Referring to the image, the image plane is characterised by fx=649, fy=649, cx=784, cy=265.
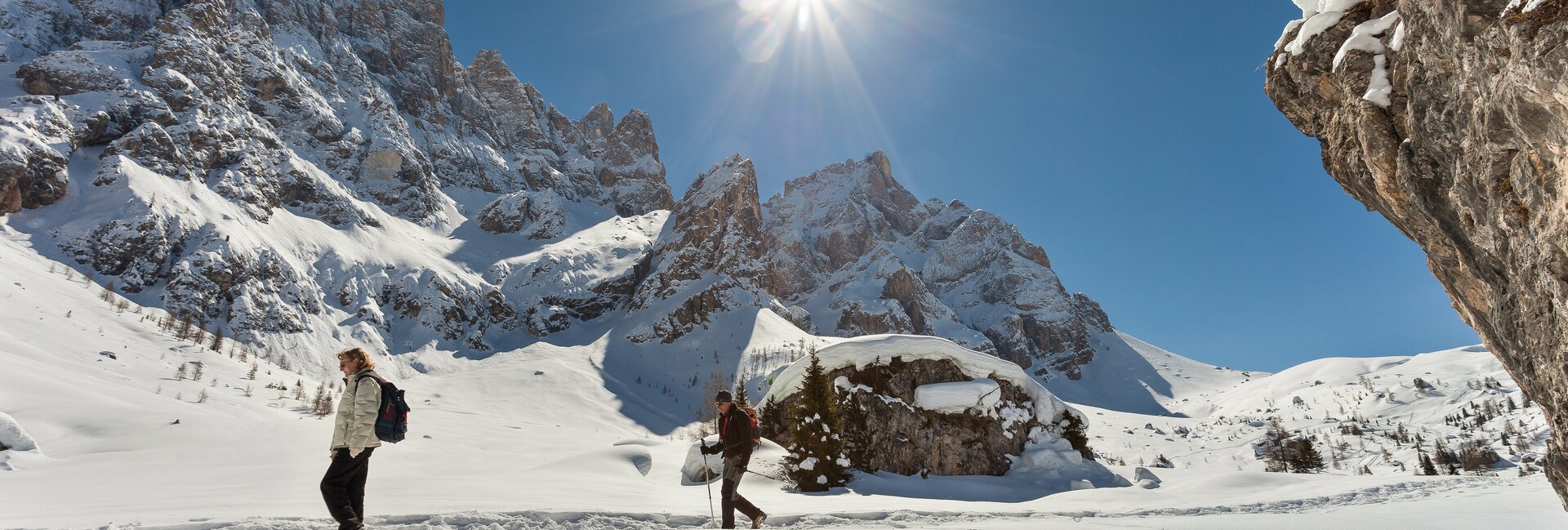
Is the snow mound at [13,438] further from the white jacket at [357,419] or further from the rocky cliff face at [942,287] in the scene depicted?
the rocky cliff face at [942,287]

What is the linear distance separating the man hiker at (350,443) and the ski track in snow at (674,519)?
45.8 inches

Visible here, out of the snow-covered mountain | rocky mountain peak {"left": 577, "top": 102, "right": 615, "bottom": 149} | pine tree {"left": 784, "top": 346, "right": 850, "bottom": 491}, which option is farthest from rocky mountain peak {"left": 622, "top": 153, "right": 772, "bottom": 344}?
pine tree {"left": 784, "top": 346, "right": 850, "bottom": 491}

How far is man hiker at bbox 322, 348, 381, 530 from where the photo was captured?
5.37 meters

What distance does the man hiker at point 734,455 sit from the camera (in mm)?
7180

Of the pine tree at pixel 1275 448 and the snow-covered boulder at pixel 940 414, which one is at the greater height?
the snow-covered boulder at pixel 940 414

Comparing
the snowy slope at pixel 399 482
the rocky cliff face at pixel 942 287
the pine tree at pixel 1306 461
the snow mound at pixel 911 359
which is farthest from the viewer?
the rocky cliff face at pixel 942 287

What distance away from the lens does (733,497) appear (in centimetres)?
727

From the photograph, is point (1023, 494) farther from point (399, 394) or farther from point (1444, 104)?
point (399, 394)

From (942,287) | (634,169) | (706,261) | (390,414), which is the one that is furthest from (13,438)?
(942,287)

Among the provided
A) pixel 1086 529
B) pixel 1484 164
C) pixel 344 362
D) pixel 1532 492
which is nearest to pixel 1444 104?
pixel 1484 164

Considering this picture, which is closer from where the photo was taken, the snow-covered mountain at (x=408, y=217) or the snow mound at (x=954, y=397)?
the snow mound at (x=954, y=397)

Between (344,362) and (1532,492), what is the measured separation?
18636 mm

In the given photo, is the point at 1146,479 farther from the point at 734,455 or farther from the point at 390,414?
the point at 390,414

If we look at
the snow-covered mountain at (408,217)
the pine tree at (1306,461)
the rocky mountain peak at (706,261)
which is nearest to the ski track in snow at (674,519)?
the pine tree at (1306,461)
